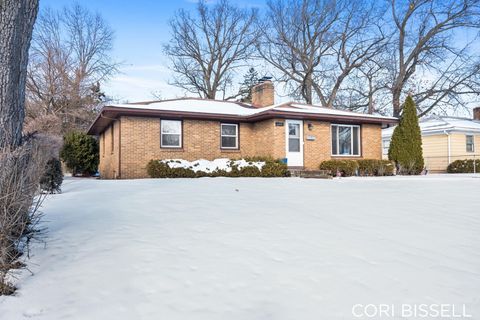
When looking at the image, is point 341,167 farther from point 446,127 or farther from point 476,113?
point 476,113

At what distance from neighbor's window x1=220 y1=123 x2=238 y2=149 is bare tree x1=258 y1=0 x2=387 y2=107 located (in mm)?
14997

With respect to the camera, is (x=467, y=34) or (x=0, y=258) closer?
(x=0, y=258)

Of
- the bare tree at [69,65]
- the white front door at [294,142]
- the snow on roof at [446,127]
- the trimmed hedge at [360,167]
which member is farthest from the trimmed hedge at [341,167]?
the bare tree at [69,65]

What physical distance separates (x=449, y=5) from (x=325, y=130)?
57.8 ft

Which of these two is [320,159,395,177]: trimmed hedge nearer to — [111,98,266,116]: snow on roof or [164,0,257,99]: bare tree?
[111,98,266,116]: snow on roof

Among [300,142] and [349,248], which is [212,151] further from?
[349,248]

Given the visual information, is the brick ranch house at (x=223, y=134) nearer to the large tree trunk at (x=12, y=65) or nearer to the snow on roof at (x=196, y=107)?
the snow on roof at (x=196, y=107)

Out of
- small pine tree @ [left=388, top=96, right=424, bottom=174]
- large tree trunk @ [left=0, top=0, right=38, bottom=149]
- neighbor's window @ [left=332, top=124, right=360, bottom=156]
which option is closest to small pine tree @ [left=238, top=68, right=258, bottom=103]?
small pine tree @ [left=388, top=96, right=424, bottom=174]

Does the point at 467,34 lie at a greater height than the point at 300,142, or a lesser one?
greater

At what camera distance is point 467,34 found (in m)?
26.6

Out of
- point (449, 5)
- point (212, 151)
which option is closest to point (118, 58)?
point (212, 151)

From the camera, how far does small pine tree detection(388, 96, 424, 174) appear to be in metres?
18.9

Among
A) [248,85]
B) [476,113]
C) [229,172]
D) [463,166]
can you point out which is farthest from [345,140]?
[248,85]

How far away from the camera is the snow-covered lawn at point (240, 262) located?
2838 mm
